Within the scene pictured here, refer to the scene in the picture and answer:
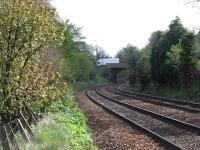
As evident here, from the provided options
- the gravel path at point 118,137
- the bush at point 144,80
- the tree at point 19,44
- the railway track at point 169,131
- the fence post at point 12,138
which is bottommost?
the gravel path at point 118,137

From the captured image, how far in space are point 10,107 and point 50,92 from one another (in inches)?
91.2

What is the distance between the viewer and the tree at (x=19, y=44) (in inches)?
513

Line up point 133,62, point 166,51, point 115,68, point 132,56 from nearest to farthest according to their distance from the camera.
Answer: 1. point 166,51
2. point 133,62
3. point 132,56
4. point 115,68

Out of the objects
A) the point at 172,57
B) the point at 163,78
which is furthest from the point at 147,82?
the point at 172,57

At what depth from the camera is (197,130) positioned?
18859mm

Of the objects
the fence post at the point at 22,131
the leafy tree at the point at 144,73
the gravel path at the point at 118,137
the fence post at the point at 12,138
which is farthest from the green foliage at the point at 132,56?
the fence post at the point at 12,138

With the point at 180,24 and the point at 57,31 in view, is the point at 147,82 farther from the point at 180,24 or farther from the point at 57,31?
the point at 57,31

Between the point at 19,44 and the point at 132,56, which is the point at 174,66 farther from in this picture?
the point at 132,56

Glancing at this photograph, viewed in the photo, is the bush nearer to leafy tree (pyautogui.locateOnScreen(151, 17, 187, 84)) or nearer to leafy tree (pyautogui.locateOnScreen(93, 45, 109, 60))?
leafy tree (pyautogui.locateOnScreen(151, 17, 187, 84))

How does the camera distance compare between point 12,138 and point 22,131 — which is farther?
point 22,131

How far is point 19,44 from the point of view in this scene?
1335 cm

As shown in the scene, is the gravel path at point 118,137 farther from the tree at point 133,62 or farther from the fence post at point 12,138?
the tree at point 133,62

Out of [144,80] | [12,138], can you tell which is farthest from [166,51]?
[12,138]

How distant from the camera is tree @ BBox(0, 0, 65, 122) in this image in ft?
42.7
